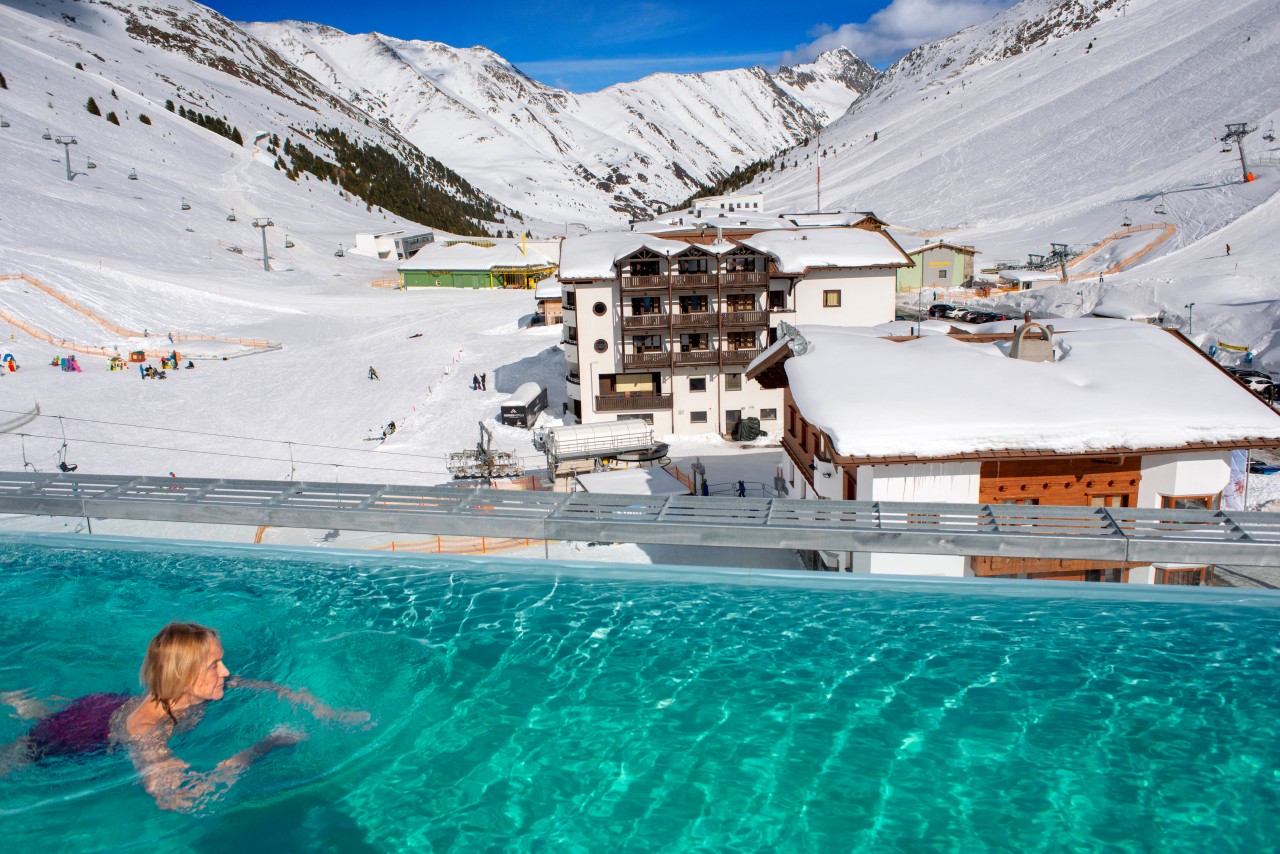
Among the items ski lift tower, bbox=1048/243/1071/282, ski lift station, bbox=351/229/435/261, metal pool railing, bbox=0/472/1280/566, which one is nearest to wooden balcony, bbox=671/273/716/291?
metal pool railing, bbox=0/472/1280/566

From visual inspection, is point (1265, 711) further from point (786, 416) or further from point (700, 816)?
point (786, 416)

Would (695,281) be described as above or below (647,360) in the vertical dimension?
above

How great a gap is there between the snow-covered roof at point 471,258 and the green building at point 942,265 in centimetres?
3969

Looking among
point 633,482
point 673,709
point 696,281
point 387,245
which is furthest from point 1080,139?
point 673,709

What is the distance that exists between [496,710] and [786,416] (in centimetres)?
1840

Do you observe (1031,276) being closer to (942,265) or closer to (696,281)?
(942,265)

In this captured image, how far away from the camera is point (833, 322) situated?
44562mm

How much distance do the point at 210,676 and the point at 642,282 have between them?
36.0 meters

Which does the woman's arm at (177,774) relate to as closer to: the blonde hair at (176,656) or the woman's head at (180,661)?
the woman's head at (180,661)

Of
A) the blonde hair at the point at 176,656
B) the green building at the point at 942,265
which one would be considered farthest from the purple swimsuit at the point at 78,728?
the green building at the point at 942,265

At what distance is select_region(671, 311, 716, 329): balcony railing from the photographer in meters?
43.0

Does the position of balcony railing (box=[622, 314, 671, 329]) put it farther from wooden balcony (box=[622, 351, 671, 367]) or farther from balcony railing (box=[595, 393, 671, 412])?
balcony railing (box=[595, 393, 671, 412])

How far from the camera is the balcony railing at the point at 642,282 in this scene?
42.6 metres

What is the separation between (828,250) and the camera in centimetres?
4472
